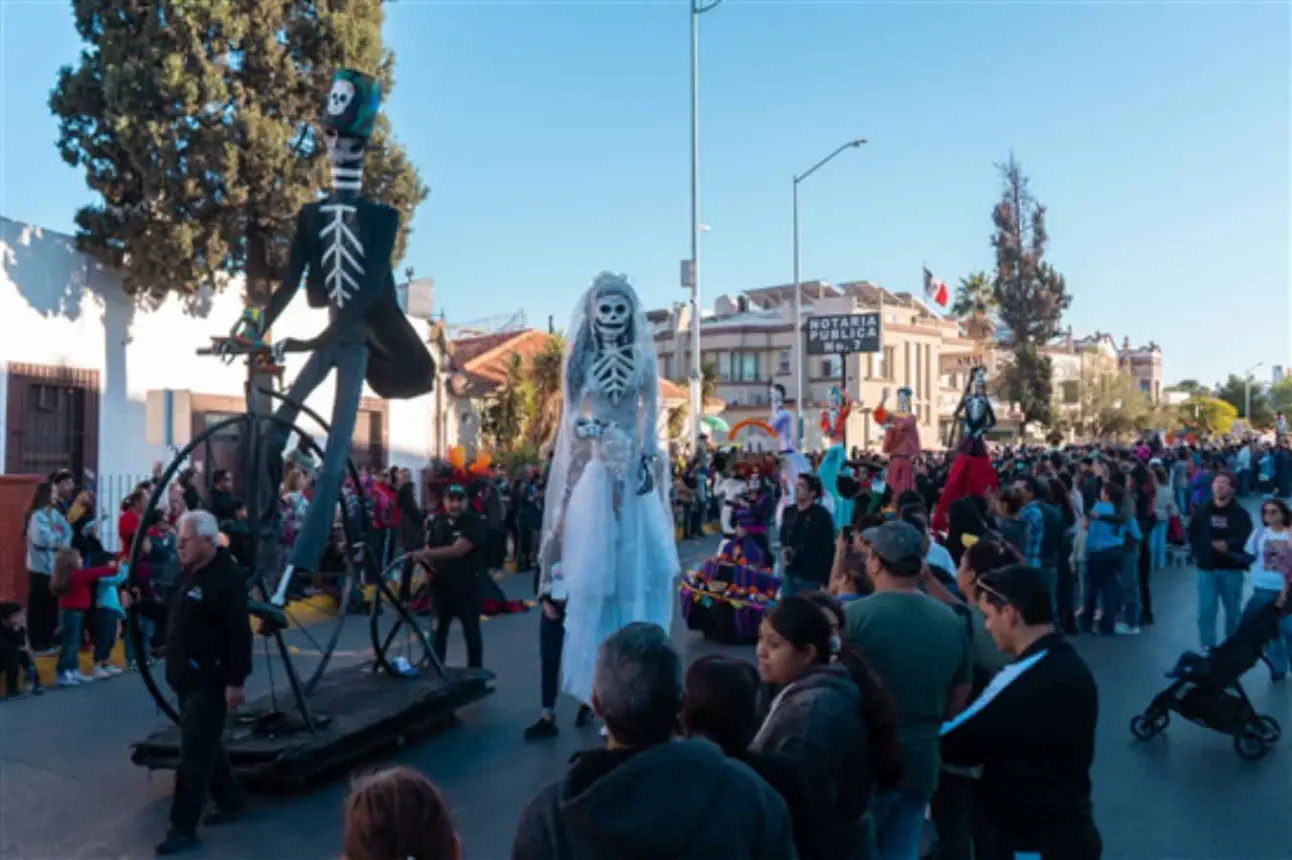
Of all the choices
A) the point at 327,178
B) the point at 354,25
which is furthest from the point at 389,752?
the point at 354,25

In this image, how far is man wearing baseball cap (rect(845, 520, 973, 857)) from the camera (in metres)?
3.92

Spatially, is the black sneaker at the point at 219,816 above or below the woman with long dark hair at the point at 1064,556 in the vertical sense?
below

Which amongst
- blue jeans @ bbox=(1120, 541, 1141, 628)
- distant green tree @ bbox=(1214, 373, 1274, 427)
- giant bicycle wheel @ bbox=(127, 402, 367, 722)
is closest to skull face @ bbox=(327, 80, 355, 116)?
giant bicycle wheel @ bbox=(127, 402, 367, 722)

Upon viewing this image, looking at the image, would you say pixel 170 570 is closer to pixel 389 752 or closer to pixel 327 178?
pixel 389 752

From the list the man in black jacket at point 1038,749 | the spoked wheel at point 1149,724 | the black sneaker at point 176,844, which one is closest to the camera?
→ the man in black jacket at point 1038,749

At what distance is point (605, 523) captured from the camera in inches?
281

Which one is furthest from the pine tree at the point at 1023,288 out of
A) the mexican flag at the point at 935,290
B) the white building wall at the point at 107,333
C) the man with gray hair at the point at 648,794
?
the man with gray hair at the point at 648,794

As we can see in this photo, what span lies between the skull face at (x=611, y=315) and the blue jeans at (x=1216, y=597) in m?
6.26

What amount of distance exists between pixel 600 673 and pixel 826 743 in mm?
750

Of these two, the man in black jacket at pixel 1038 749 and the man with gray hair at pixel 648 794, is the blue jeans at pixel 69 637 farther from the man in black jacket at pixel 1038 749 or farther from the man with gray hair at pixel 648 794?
the man with gray hair at pixel 648 794

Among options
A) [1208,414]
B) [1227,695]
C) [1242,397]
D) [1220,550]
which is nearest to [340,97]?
[1227,695]

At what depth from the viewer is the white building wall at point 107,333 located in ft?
49.4

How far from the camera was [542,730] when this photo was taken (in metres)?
7.66

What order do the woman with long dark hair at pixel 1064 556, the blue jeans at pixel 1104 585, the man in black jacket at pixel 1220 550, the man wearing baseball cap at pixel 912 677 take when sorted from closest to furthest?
the man wearing baseball cap at pixel 912 677
the man in black jacket at pixel 1220 550
the woman with long dark hair at pixel 1064 556
the blue jeans at pixel 1104 585
